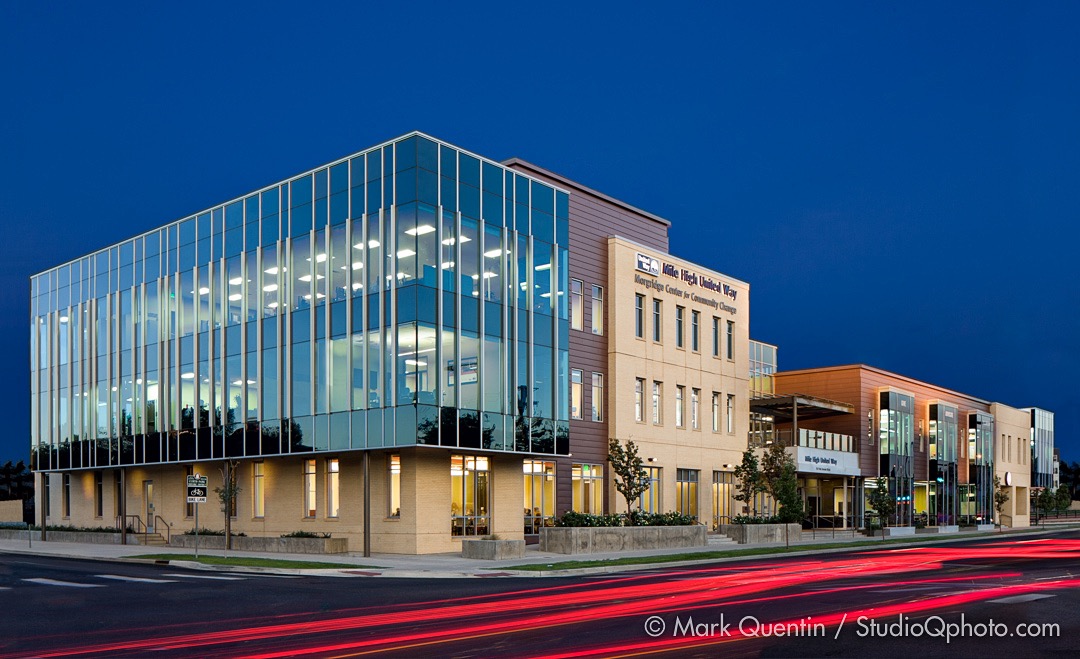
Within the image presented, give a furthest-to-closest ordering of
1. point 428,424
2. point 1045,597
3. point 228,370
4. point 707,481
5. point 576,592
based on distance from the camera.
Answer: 1. point 707,481
2. point 228,370
3. point 428,424
4. point 576,592
5. point 1045,597

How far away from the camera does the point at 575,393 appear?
4716 cm

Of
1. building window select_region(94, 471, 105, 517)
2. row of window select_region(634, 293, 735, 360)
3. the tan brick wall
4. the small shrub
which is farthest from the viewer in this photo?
building window select_region(94, 471, 105, 517)

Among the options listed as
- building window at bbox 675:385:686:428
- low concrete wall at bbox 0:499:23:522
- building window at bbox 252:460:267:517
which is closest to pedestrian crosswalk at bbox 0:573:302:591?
building window at bbox 252:460:267:517

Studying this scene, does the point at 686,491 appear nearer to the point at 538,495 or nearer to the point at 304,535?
the point at 538,495

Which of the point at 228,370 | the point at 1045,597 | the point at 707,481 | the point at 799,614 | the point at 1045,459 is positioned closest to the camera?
the point at 799,614

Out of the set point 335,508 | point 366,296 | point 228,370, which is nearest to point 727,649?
point 366,296

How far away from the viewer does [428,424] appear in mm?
37719

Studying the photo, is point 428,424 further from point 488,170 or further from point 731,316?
point 731,316

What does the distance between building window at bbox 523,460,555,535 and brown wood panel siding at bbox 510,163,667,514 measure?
35cm

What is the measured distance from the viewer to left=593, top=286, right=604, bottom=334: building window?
48.7 m

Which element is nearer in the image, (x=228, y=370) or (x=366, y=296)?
(x=366, y=296)

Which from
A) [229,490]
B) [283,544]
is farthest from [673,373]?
[229,490]

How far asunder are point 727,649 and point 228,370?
36181 mm

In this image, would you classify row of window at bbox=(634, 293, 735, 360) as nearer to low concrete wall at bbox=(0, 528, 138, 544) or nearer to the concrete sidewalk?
the concrete sidewalk
